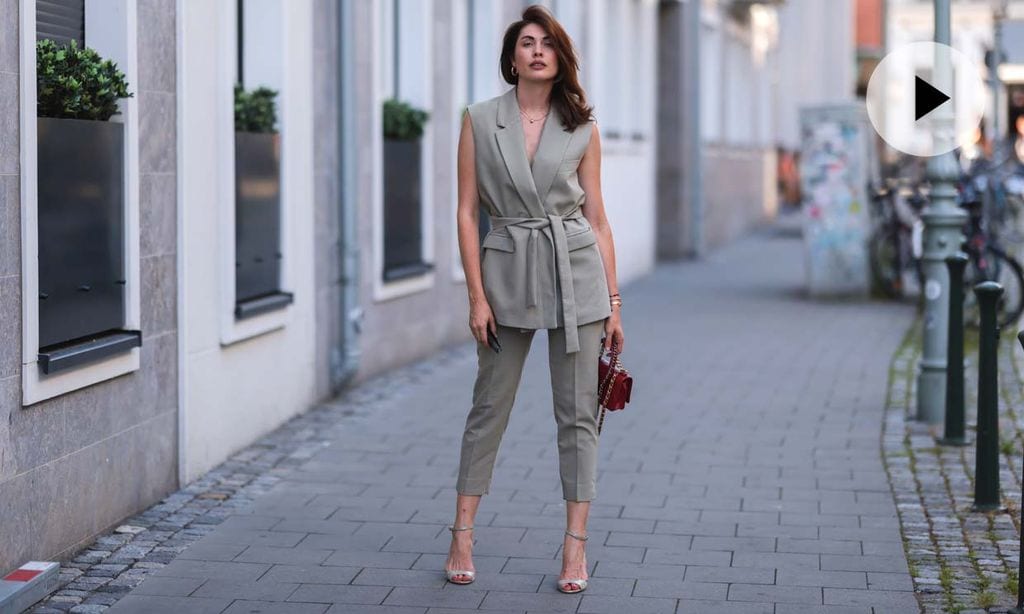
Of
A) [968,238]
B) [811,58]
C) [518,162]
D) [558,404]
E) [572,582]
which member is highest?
[811,58]

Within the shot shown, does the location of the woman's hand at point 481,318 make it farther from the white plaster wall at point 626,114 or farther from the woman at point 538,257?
the white plaster wall at point 626,114

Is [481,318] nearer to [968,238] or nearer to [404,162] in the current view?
[404,162]

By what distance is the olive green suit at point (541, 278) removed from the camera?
5.69 meters

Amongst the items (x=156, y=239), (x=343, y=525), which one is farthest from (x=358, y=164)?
(x=343, y=525)

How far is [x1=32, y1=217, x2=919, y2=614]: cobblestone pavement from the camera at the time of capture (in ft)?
18.9

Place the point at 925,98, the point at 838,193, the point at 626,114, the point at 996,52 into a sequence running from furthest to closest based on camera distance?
1. the point at 996,52
2. the point at 626,114
3. the point at 838,193
4. the point at 925,98

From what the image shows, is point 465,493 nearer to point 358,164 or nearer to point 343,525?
point 343,525

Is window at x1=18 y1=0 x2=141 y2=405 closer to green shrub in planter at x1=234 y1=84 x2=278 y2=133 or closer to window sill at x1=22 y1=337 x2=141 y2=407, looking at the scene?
window sill at x1=22 y1=337 x2=141 y2=407

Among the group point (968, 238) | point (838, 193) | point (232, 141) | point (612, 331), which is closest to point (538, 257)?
point (612, 331)

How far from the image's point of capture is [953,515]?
23.0 feet

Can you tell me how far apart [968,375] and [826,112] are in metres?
Answer: 5.87

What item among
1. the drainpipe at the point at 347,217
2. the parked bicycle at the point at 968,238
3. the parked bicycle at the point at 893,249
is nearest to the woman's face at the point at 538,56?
the drainpipe at the point at 347,217

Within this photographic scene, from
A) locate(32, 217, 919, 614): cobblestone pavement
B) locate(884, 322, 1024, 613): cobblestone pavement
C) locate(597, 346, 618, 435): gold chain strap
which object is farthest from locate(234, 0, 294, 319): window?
locate(884, 322, 1024, 613): cobblestone pavement

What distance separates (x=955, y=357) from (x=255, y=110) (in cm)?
358
